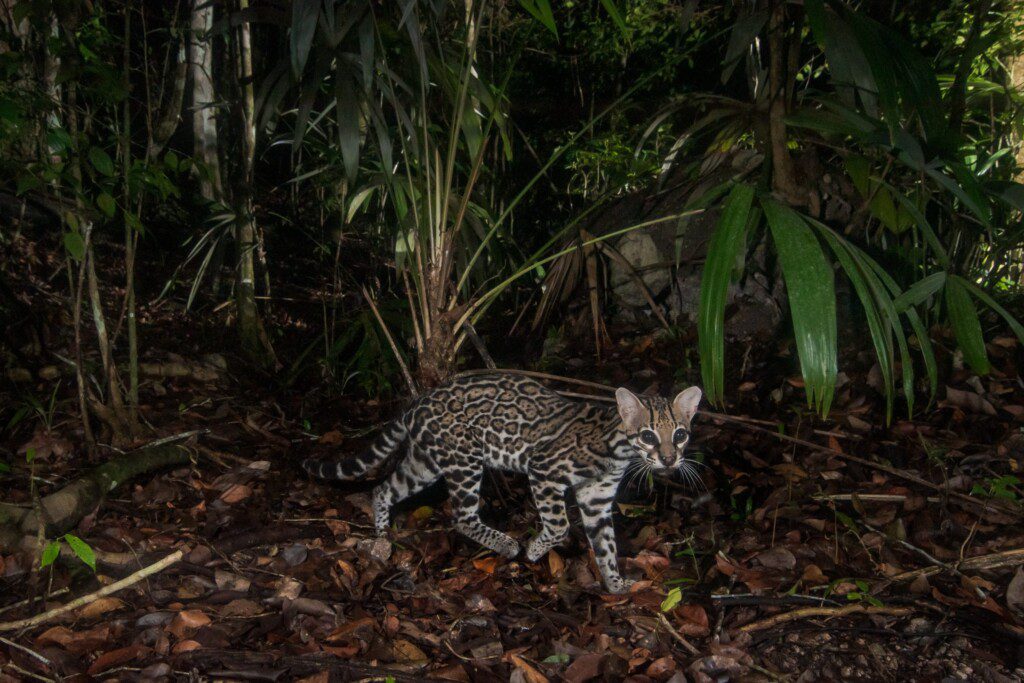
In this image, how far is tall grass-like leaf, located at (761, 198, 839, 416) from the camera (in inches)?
101

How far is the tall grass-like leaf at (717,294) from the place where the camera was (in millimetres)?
2648

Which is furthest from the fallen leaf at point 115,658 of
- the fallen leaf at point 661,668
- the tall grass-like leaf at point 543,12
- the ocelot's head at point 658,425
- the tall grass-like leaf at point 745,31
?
Answer: the tall grass-like leaf at point 745,31

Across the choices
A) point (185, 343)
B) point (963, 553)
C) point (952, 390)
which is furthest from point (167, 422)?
point (952, 390)

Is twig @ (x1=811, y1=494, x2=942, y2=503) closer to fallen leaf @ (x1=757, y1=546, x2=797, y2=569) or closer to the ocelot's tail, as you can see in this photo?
fallen leaf @ (x1=757, y1=546, x2=797, y2=569)

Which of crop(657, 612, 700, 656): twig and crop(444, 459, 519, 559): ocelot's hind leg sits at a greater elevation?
crop(444, 459, 519, 559): ocelot's hind leg

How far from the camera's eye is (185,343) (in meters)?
5.92

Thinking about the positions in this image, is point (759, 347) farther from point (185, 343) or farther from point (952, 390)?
point (185, 343)

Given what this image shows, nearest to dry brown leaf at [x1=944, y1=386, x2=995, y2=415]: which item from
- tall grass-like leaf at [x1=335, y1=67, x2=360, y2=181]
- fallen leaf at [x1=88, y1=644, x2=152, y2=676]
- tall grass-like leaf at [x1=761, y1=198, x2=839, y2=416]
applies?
tall grass-like leaf at [x1=761, y1=198, x2=839, y2=416]

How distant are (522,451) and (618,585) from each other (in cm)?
72

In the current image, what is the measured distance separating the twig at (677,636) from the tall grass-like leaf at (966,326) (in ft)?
4.81

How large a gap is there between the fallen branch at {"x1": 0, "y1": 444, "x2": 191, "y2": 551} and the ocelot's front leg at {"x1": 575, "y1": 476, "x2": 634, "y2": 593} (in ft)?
6.70

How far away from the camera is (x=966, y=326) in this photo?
310 centimetres

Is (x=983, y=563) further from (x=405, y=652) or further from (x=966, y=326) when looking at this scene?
(x=405, y=652)

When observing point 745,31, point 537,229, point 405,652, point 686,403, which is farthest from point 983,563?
point 537,229
